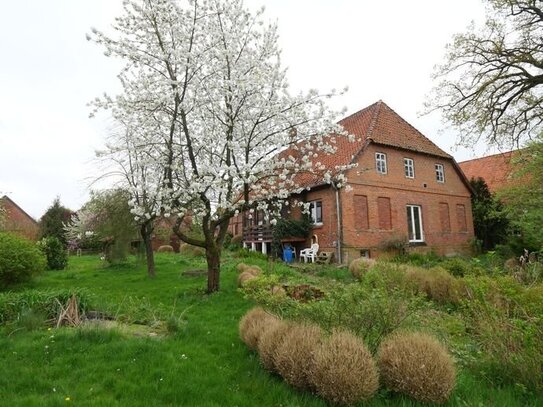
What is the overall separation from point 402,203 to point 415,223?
5.59 feet

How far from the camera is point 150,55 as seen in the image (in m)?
9.55

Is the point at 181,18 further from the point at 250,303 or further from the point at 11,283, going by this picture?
the point at 11,283

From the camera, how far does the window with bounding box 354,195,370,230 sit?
19548mm

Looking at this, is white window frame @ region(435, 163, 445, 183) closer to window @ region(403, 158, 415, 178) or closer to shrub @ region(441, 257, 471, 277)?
window @ region(403, 158, 415, 178)

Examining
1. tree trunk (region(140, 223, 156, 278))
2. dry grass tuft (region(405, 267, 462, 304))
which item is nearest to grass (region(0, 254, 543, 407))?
dry grass tuft (region(405, 267, 462, 304))

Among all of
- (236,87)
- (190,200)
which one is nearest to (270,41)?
(236,87)

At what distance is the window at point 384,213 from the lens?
67.3 ft

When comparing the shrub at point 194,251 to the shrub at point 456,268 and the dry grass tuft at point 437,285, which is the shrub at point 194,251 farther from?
the dry grass tuft at point 437,285

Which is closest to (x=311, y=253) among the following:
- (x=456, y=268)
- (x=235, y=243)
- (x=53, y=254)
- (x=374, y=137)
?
(x=374, y=137)

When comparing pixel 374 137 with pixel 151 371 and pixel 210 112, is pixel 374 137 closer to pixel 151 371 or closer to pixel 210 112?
pixel 210 112

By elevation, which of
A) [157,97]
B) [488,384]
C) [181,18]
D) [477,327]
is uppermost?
[181,18]

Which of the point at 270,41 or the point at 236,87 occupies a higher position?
the point at 270,41

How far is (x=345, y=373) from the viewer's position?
3.75 meters

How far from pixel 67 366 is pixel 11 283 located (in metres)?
9.77
